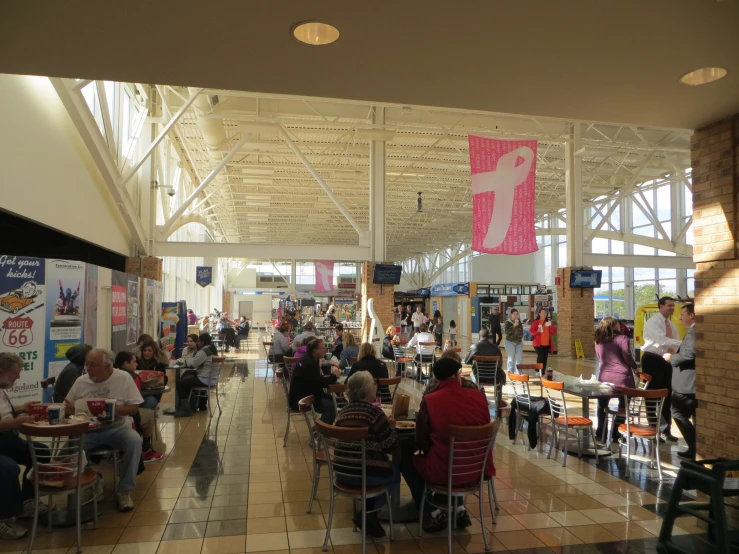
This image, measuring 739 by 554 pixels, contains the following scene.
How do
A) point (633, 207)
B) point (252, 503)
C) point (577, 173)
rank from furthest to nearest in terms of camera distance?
point (633, 207) → point (577, 173) → point (252, 503)

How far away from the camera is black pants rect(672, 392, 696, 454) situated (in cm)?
523

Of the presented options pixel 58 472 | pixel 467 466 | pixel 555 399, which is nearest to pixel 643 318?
pixel 555 399

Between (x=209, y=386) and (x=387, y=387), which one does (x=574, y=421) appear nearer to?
(x=387, y=387)

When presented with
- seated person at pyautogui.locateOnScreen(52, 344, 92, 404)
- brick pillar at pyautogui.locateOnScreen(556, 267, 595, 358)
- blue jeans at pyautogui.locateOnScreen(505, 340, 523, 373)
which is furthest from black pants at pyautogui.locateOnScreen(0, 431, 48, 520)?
brick pillar at pyautogui.locateOnScreen(556, 267, 595, 358)

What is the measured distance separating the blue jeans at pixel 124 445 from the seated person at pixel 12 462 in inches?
19.1

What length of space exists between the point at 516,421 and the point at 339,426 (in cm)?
349

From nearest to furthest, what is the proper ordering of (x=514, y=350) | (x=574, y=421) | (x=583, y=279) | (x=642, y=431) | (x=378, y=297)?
(x=642, y=431)
(x=574, y=421)
(x=514, y=350)
(x=378, y=297)
(x=583, y=279)

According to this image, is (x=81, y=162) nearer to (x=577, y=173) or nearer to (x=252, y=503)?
(x=252, y=503)

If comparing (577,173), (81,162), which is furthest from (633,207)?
(81,162)

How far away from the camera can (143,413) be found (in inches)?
197

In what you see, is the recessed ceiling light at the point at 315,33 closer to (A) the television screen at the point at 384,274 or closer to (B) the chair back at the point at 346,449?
(B) the chair back at the point at 346,449

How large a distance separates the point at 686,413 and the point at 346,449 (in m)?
3.90

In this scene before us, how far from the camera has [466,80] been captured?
132 inches

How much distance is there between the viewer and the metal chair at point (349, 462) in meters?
3.18
